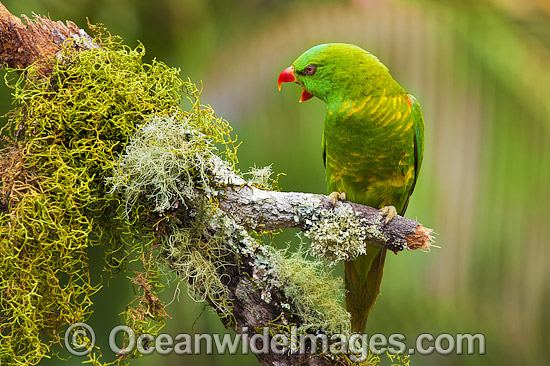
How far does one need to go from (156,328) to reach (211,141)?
1.55 ft

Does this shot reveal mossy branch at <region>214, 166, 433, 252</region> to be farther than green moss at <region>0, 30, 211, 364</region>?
Yes

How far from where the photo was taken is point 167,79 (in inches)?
48.6

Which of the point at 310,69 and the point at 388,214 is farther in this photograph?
the point at 310,69

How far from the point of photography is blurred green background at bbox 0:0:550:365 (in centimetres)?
226

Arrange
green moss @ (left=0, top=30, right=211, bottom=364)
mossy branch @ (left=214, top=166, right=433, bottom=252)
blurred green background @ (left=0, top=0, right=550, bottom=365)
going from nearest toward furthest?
green moss @ (left=0, top=30, right=211, bottom=364), mossy branch @ (left=214, top=166, right=433, bottom=252), blurred green background @ (left=0, top=0, right=550, bottom=365)

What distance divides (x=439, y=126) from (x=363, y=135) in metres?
0.98

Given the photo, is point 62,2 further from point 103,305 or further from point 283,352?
point 283,352

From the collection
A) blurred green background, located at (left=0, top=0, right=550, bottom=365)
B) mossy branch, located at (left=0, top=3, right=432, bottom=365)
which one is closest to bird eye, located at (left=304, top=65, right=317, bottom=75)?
mossy branch, located at (left=0, top=3, right=432, bottom=365)

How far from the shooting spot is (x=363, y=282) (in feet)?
5.07

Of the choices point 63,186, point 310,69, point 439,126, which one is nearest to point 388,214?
point 310,69

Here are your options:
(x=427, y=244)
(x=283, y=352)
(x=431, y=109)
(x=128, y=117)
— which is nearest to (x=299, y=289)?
(x=283, y=352)

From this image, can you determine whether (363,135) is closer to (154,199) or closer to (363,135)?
(363,135)

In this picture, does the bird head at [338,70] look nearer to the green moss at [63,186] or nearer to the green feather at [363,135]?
the green feather at [363,135]

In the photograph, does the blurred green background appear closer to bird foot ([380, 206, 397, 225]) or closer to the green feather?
the green feather
